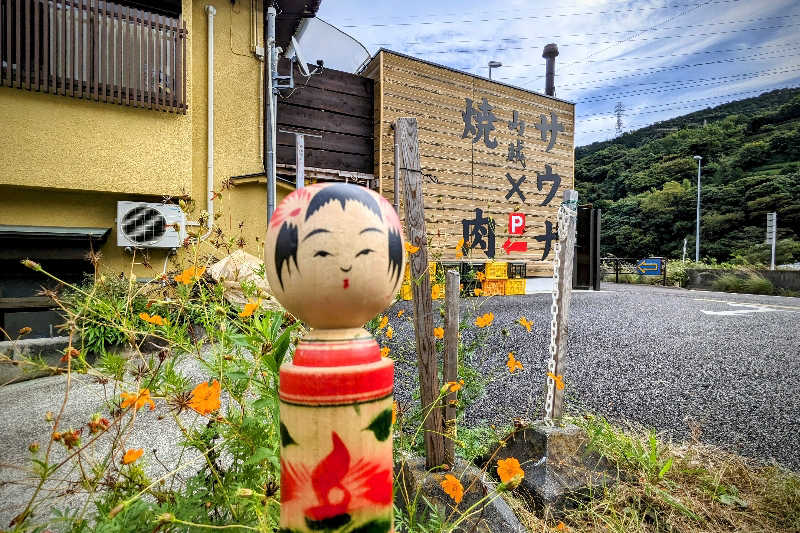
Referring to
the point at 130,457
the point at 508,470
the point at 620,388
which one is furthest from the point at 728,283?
the point at 130,457

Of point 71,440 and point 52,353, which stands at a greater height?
point 71,440

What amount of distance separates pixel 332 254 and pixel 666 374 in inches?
169

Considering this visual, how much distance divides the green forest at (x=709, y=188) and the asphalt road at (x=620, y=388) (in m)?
21.0

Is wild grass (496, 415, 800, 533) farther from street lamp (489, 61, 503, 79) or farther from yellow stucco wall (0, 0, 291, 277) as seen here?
street lamp (489, 61, 503, 79)

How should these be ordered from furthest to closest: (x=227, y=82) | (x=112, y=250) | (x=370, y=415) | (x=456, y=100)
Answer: (x=456, y=100)
(x=227, y=82)
(x=112, y=250)
(x=370, y=415)

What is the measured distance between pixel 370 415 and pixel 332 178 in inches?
299

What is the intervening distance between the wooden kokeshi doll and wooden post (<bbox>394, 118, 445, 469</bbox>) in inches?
36.2

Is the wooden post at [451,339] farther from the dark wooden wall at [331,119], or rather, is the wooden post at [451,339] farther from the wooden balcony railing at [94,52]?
the dark wooden wall at [331,119]

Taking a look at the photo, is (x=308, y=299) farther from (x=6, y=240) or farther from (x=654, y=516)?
(x=6, y=240)

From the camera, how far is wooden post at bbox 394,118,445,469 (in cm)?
161

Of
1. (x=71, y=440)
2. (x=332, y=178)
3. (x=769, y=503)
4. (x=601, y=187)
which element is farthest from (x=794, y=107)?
(x=71, y=440)

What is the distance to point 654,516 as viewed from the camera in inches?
65.7

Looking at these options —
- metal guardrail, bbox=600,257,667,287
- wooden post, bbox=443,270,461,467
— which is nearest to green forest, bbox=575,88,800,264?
metal guardrail, bbox=600,257,667,287

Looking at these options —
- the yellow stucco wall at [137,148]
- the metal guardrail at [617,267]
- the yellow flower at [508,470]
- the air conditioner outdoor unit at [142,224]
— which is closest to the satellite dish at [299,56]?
the yellow stucco wall at [137,148]
